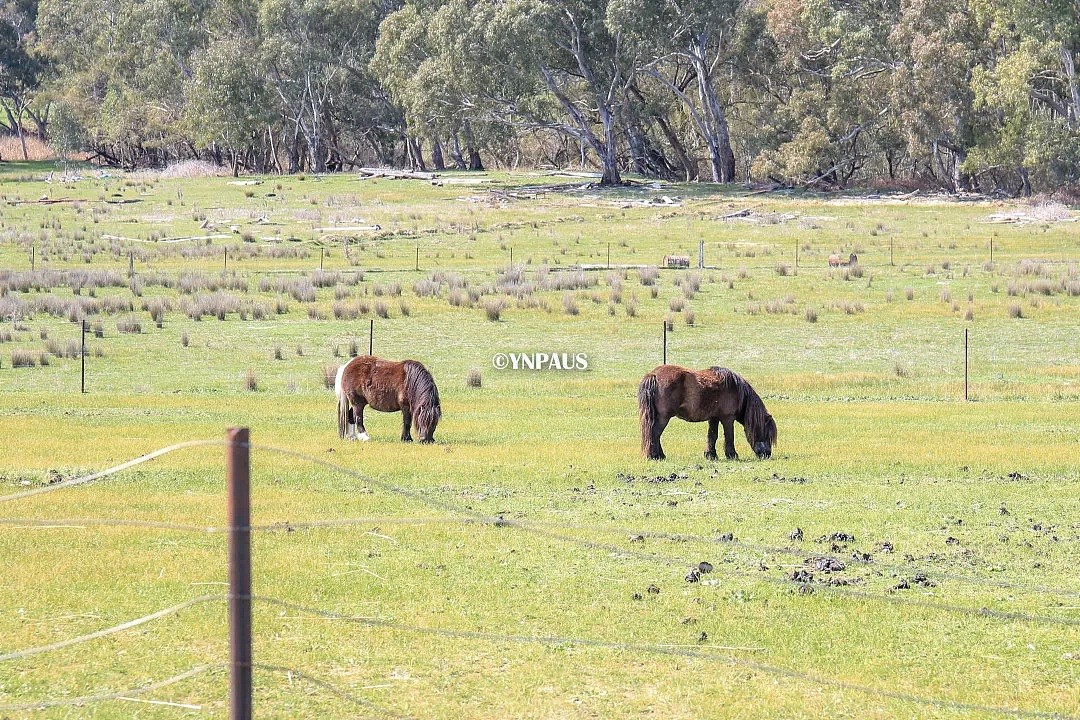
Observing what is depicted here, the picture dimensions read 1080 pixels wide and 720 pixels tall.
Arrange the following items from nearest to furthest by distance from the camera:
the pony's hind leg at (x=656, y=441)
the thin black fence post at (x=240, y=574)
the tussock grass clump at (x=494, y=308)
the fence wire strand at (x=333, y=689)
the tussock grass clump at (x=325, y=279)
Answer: the thin black fence post at (x=240, y=574) → the fence wire strand at (x=333, y=689) → the pony's hind leg at (x=656, y=441) → the tussock grass clump at (x=494, y=308) → the tussock grass clump at (x=325, y=279)

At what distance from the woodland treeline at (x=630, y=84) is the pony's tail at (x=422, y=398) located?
191 ft

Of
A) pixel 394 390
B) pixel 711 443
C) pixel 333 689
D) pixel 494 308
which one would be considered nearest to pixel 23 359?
pixel 494 308

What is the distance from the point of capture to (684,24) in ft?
277

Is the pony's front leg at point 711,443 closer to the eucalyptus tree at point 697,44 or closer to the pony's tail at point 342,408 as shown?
the pony's tail at point 342,408

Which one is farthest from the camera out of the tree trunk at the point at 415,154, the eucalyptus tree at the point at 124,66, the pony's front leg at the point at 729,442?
the eucalyptus tree at the point at 124,66

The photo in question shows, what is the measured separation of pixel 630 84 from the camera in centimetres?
9000

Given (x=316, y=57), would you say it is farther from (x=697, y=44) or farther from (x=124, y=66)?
(x=697, y=44)

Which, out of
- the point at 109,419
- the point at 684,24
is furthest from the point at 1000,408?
the point at 684,24

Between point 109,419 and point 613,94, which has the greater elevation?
point 613,94

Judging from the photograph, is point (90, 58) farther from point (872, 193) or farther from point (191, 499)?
point (191, 499)

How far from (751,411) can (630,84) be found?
7248cm

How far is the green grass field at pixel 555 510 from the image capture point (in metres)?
10.2

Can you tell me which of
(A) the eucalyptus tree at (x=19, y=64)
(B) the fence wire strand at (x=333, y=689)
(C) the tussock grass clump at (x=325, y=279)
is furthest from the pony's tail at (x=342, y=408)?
(A) the eucalyptus tree at (x=19, y=64)

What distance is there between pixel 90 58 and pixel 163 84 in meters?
18.3
